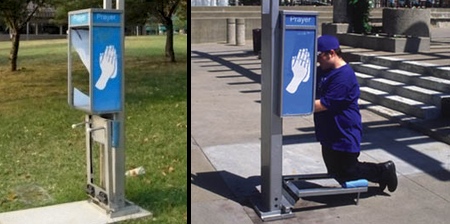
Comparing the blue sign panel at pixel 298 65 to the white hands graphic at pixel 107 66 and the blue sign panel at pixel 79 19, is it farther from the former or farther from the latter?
the blue sign panel at pixel 79 19

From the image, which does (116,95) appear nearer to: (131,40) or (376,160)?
(131,40)

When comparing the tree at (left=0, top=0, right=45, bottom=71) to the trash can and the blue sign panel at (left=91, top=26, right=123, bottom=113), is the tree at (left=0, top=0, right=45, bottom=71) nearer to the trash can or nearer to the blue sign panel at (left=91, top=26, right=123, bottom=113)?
the blue sign panel at (left=91, top=26, right=123, bottom=113)

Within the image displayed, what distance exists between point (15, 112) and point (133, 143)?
35.7 inches

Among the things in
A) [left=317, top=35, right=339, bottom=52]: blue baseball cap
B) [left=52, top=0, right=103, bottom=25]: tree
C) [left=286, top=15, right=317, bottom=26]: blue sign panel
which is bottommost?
[left=317, top=35, right=339, bottom=52]: blue baseball cap

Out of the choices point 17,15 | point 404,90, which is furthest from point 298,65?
point 404,90

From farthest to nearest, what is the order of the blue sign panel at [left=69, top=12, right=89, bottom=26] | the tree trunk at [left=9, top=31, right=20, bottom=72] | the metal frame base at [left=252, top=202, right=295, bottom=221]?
the metal frame base at [left=252, top=202, right=295, bottom=221] < the tree trunk at [left=9, top=31, right=20, bottom=72] < the blue sign panel at [left=69, top=12, right=89, bottom=26]

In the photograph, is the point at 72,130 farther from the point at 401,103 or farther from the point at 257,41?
the point at 257,41

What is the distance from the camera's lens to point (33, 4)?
13.4 ft

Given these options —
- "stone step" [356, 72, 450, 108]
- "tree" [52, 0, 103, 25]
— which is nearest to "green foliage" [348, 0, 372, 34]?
"stone step" [356, 72, 450, 108]

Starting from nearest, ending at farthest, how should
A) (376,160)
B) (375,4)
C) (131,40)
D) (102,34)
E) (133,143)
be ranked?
(102,34) < (131,40) < (133,143) < (376,160) < (375,4)

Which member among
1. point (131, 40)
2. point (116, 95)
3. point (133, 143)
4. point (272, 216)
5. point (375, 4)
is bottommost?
point (272, 216)

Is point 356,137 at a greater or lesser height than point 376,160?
greater

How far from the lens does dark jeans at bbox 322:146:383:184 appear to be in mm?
4637

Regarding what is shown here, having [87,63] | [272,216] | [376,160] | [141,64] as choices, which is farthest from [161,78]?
[376,160]
